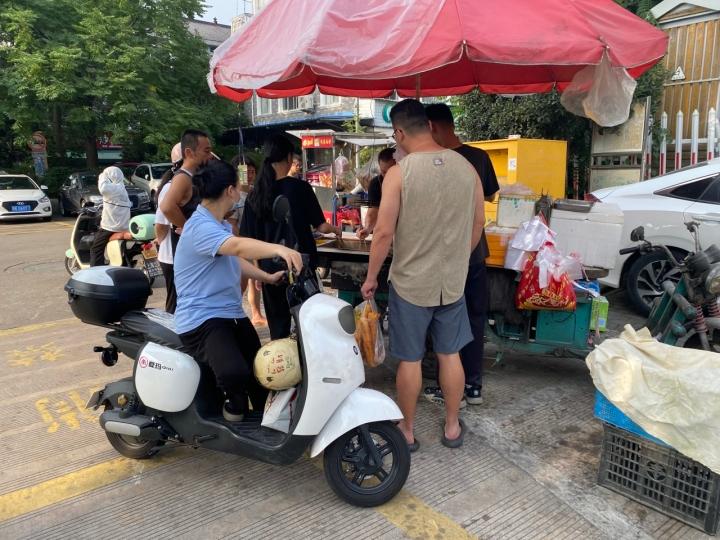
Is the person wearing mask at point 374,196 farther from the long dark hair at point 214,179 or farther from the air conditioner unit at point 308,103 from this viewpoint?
the air conditioner unit at point 308,103

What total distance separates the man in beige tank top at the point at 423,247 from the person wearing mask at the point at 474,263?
1.39 feet

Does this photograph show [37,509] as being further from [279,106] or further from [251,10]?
[251,10]

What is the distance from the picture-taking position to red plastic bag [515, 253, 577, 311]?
348 cm

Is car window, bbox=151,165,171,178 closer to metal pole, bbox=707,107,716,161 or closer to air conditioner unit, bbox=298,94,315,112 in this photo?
air conditioner unit, bbox=298,94,315,112

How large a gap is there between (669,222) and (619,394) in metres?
3.69

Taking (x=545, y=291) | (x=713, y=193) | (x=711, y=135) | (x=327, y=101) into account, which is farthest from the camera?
(x=327, y=101)

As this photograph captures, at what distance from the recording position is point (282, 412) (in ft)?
8.65

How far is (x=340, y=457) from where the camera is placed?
2.53 meters

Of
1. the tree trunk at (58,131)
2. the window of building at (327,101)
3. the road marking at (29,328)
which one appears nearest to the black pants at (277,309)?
the road marking at (29,328)

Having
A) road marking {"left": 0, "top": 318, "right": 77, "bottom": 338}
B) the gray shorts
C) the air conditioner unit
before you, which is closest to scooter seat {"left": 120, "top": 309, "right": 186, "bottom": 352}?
the gray shorts

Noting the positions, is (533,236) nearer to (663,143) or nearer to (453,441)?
(453,441)

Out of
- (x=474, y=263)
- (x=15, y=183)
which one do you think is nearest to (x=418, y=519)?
(x=474, y=263)

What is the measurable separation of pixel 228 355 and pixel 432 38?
6.07 feet

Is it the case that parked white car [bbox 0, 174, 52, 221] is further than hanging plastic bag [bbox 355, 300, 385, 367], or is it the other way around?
parked white car [bbox 0, 174, 52, 221]
